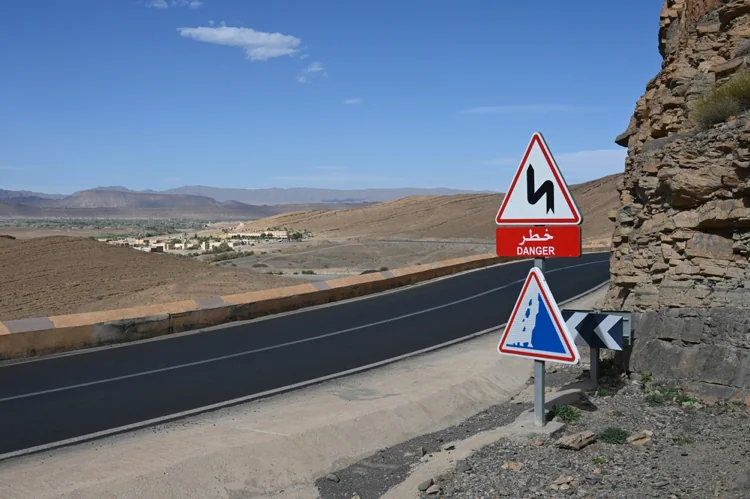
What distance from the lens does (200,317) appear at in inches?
606

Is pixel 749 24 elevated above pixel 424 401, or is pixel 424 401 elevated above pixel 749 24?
pixel 749 24

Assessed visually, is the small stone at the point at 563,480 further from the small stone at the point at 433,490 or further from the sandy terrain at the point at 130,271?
the sandy terrain at the point at 130,271

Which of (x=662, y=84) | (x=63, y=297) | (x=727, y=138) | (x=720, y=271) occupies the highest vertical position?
(x=662, y=84)

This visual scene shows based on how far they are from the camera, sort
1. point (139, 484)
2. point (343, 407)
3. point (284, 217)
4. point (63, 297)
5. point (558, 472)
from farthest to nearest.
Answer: point (284, 217)
point (63, 297)
point (343, 407)
point (139, 484)
point (558, 472)

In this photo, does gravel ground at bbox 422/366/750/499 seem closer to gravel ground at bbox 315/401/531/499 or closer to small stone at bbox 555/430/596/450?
small stone at bbox 555/430/596/450

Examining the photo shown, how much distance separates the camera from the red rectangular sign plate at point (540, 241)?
6.70 meters

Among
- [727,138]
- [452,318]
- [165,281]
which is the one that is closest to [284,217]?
[165,281]

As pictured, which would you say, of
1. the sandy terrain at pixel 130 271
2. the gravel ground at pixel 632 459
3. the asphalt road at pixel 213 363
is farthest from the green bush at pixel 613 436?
the sandy terrain at pixel 130 271

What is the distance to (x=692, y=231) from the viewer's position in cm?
834

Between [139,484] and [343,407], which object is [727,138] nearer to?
[343,407]

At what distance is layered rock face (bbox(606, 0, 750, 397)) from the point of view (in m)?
7.45

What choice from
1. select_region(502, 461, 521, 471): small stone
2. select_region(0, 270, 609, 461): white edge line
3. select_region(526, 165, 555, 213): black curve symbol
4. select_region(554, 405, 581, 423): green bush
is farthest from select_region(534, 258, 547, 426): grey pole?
select_region(0, 270, 609, 461): white edge line

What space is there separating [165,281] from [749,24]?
2243 cm

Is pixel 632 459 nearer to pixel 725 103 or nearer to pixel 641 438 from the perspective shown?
pixel 641 438
